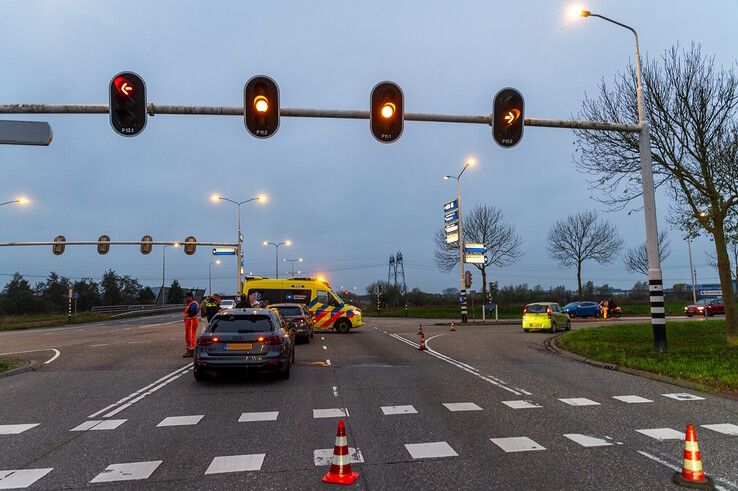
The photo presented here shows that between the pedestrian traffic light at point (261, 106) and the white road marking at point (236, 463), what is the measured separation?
264 inches

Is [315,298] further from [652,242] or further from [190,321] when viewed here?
[652,242]

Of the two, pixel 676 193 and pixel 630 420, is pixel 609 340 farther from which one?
pixel 630 420

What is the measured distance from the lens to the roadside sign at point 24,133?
10.4m

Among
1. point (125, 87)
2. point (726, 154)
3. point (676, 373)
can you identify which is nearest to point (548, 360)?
point (676, 373)

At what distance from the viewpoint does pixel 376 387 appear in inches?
390

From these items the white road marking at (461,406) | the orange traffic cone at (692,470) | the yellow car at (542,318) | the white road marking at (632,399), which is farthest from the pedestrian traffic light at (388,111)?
the yellow car at (542,318)

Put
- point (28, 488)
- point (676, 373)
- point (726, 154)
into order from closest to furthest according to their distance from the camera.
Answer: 1. point (28, 488)
2. point (676, 373)
3. point (726, 154)

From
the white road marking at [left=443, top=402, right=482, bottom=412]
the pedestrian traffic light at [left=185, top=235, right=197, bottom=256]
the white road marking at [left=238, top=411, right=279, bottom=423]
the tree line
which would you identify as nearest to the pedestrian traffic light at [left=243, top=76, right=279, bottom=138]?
the white road marking at [left=238, top=411, right=279, bottom=423]

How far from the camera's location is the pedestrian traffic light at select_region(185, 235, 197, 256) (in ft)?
137

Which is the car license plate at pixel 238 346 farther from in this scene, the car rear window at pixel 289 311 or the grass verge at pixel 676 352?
the car rear window at pixel 289 311

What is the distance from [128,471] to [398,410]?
3825 mm

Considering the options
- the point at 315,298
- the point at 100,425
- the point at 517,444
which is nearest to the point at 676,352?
the point at 517,444

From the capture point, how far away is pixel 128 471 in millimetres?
5234

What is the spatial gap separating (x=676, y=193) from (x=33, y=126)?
18833mm
